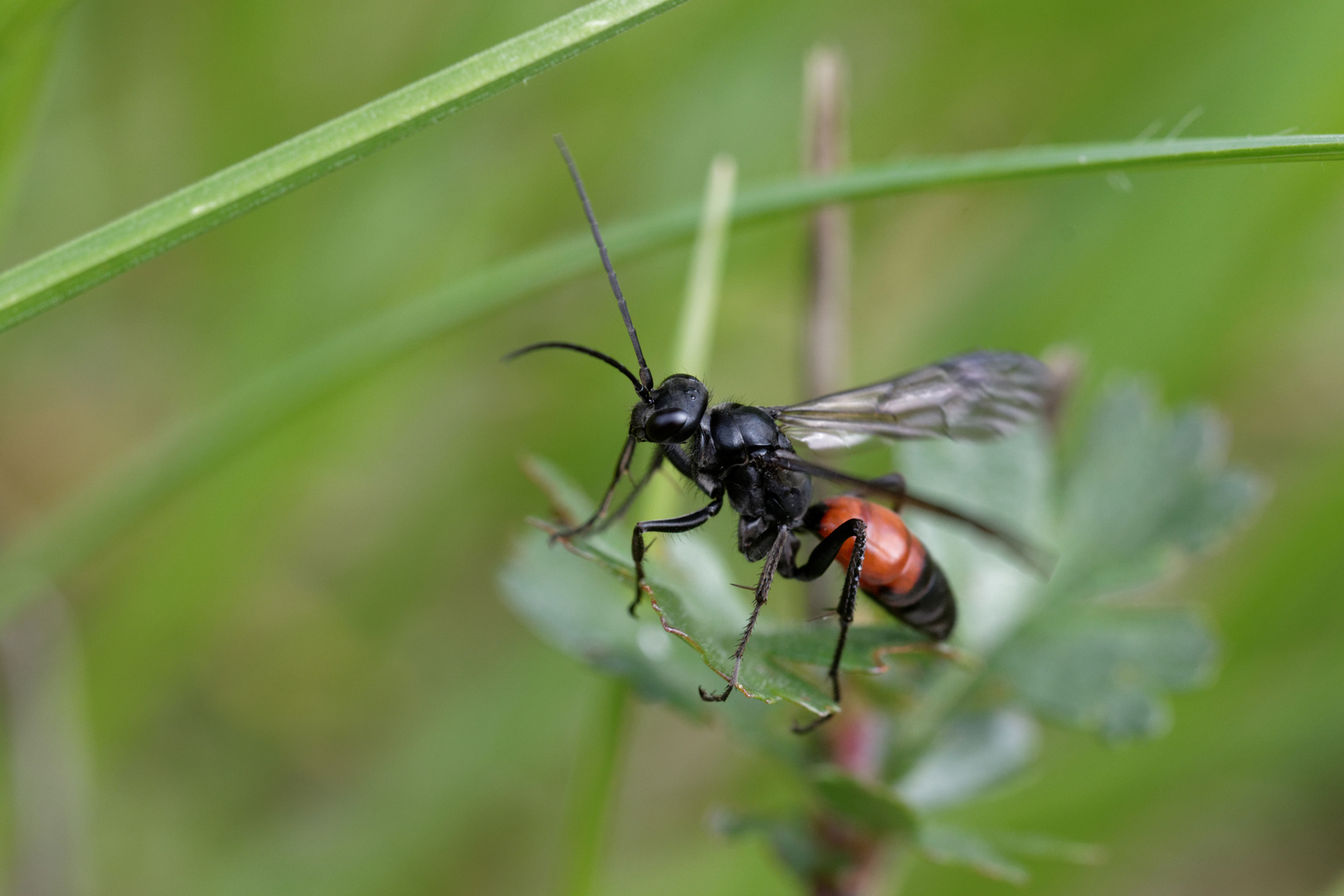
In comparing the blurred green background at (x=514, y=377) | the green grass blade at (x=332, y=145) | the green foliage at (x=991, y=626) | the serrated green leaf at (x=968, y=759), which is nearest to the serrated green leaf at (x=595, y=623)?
the green foliage at (x=991, y=626)

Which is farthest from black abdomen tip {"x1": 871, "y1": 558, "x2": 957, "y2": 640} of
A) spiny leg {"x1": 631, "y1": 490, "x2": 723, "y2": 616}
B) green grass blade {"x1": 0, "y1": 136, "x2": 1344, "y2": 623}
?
green grass blade {"x1": 0, "y1": 136, "x2": 1344, "y2": 623}

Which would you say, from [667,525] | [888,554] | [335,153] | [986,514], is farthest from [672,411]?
[335,153]

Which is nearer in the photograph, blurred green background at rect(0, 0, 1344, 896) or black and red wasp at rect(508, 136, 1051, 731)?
black and red wasp at rect(508, 136, 1051, 731)

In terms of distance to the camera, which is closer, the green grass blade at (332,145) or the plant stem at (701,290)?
the green grass blade at (332,145)

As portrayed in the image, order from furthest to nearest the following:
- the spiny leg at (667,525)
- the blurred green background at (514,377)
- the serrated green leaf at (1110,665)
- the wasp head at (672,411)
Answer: the blurred green background at (514,377), the wasp head at (672,411), the serrated green leaf at (1110,665), the spiny leg at (667,525)

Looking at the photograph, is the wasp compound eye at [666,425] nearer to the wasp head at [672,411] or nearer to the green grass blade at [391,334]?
the wasp head at [672,411]

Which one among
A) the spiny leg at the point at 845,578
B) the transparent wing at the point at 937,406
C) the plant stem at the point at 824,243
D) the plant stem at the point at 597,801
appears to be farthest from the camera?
the transparent wing at the point at 937,406

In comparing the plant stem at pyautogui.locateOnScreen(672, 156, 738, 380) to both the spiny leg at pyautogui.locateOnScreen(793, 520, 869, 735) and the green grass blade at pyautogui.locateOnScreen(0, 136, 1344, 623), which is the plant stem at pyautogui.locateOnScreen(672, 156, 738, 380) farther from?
the spiny leg at pyautogui.locateOnScreen(793, 520, 869, 735)

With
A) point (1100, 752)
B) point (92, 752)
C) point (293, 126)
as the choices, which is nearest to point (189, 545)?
point (92, 752)
